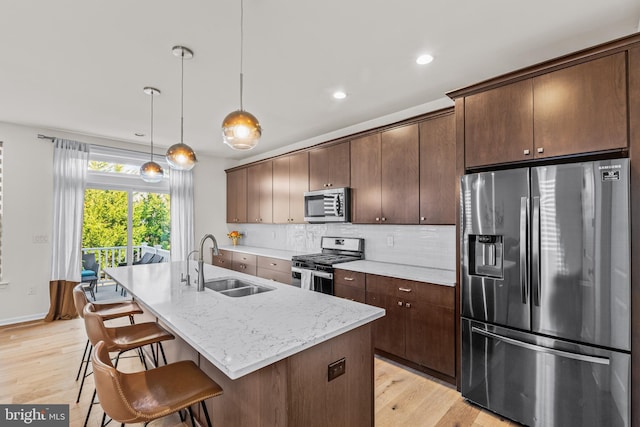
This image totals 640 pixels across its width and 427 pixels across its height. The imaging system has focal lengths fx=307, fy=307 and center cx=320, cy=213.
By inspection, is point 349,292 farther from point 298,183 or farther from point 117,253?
point 117,253

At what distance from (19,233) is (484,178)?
5.53m

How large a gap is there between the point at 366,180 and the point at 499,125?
157 cm

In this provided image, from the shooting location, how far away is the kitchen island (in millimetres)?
1291

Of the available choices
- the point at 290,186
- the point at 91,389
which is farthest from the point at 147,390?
the point at 290,186

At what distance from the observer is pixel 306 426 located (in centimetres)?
138

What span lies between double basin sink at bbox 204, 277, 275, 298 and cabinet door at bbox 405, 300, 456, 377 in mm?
1383

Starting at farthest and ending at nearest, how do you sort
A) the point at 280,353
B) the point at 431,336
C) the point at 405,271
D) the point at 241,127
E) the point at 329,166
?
the point at 329,166 → the point at 405,271 → the point at 431,336 → the point at 241,127 → the point at 280,353

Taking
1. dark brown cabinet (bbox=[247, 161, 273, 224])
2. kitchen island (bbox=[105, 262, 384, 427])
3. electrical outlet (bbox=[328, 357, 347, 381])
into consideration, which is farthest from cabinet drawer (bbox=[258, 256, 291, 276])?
electrical outlet (bbox=[328, 357, 347, 381])

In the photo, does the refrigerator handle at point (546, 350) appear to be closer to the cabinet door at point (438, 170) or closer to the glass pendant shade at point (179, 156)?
the cabinet door at point (438, 170)

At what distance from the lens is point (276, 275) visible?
4398mm

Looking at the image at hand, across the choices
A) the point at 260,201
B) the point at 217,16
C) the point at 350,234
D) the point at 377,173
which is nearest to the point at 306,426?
the point at 217,16

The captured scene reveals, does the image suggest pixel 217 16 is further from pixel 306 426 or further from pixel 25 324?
pixel 25 324

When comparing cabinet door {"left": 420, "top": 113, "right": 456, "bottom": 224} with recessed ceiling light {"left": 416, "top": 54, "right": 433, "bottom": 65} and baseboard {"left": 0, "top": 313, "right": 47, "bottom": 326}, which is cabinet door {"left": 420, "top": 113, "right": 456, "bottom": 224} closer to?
recessed ceiling light {"left": 416, "top": 54, "right": 433, "bottom": 65}

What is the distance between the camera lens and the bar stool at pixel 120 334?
6.06 feet
